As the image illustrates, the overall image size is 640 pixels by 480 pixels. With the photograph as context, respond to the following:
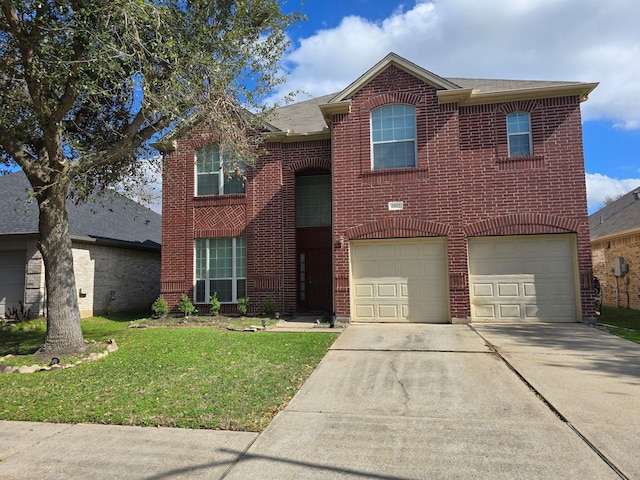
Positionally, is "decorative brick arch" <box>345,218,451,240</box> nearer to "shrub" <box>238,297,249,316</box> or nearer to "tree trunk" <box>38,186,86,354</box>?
"shrub" <box>238,297,249,316</box>

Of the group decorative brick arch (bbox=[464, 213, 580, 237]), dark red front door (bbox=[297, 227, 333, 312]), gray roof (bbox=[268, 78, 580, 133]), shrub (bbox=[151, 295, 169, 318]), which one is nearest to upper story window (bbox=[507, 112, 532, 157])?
gray roof (bbox=[268, 78, 580, 133])

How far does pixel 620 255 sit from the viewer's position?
1666cm

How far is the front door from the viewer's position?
1385cm

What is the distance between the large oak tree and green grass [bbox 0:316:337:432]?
1515mm

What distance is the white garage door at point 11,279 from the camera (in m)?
13.4

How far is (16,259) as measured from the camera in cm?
1366

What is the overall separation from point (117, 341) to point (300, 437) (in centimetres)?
661

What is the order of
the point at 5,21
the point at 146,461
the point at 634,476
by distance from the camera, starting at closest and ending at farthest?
the point at 634,476
the point at 146,461
the point at 5,21

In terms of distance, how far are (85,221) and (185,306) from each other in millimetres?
5813

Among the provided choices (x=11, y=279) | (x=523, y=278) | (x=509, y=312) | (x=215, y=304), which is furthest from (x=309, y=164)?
(x=11, y=279)

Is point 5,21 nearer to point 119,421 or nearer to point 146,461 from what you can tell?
point 119,421

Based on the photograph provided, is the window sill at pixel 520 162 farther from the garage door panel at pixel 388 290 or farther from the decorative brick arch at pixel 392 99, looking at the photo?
the garage door panel at pixel 388 290

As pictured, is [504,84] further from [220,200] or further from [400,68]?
[220,200]

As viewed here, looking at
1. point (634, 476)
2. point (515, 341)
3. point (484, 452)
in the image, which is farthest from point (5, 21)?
point (515, 341)
